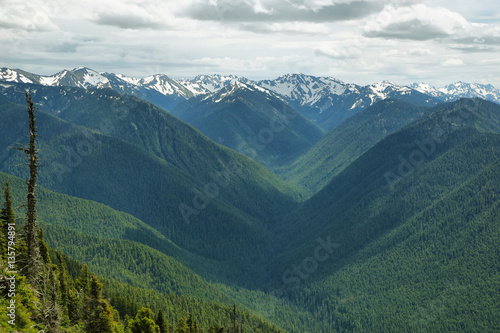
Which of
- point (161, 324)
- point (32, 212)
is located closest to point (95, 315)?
point (32, 212)

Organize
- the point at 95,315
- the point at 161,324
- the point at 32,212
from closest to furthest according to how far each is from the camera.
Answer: the point at 32,212, the point at 95,315, the point at 161,324

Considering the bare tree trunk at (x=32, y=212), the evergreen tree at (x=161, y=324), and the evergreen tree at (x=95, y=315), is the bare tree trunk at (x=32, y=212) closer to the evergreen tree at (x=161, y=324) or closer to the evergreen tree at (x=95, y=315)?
the evergreen tree at (x=95, y=315)

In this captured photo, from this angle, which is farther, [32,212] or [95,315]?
[95,315]

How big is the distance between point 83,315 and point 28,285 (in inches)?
507

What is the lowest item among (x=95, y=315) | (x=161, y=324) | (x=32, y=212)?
(x=161, y=324)

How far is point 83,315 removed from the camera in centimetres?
4997

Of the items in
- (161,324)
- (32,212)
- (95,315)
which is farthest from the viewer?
(161,324)

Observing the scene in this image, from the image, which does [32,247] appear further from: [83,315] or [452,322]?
[452,322]

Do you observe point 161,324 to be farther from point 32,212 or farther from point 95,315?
point 32,212

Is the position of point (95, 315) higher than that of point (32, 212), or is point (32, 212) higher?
point (32, 212)

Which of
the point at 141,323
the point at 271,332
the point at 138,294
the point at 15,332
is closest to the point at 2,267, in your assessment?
the point at 15,332

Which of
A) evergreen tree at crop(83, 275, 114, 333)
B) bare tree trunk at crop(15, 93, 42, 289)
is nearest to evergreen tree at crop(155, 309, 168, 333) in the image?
evergreen tree at crop(83, 275, 114, 333)

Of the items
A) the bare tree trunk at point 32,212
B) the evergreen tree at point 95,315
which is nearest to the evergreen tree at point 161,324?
the evergreen tree at point 95,315

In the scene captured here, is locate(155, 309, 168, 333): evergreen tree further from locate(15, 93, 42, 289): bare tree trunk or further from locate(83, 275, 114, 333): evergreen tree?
locate(15, 93, 42, 289): bare tree trunk
